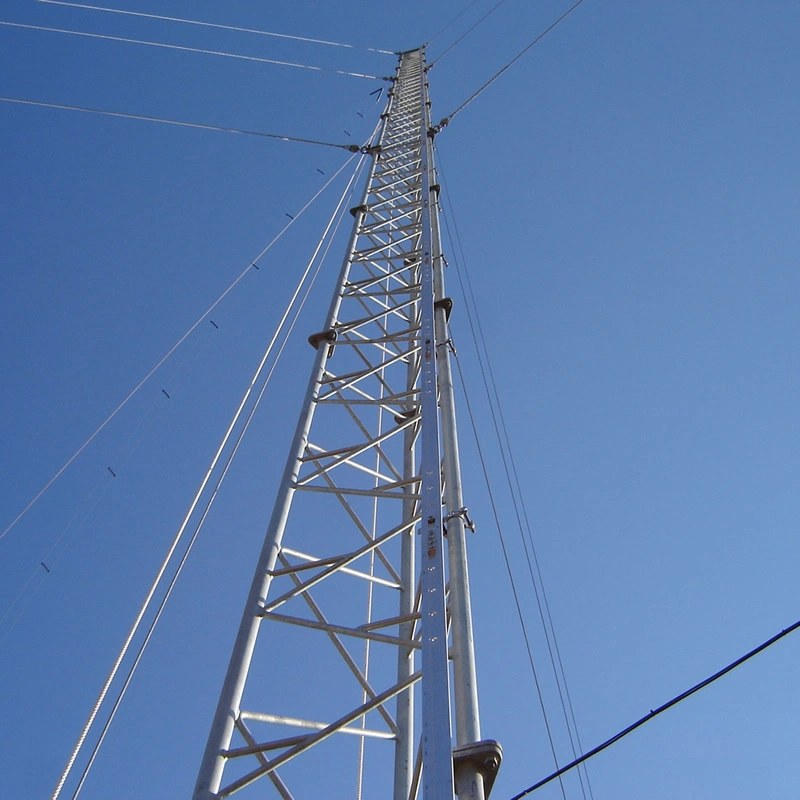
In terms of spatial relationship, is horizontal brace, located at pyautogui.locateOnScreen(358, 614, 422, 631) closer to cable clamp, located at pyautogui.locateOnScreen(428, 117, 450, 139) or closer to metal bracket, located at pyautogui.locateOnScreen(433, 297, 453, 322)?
Answer: metal bracket, located at pyautogui.locateOnScreen(433, 297, 453, 322)

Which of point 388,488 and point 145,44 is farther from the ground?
point 145,44

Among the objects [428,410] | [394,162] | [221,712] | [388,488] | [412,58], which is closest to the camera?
[221,712]

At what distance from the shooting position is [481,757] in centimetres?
437

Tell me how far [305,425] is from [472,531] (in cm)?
242

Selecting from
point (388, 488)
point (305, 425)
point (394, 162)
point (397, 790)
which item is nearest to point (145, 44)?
point (394, 162)

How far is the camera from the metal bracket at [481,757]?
436 centimetres

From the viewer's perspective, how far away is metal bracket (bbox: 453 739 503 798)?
4.36m

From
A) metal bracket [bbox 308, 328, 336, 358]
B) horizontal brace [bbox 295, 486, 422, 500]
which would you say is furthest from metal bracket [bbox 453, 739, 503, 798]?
metal bracket [bbox 308, 328, 336, 358]

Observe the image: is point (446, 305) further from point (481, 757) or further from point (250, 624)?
point (481, 757)

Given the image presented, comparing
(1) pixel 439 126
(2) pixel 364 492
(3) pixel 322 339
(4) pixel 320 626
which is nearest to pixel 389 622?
(4) pixel 320 626

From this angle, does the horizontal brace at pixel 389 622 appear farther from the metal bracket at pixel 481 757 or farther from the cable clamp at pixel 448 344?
the cable clamp at pixel 448 344

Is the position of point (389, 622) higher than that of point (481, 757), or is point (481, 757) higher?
point (389, 622)

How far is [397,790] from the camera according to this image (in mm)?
5844

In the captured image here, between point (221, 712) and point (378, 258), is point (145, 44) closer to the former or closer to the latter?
point (378, 258)
